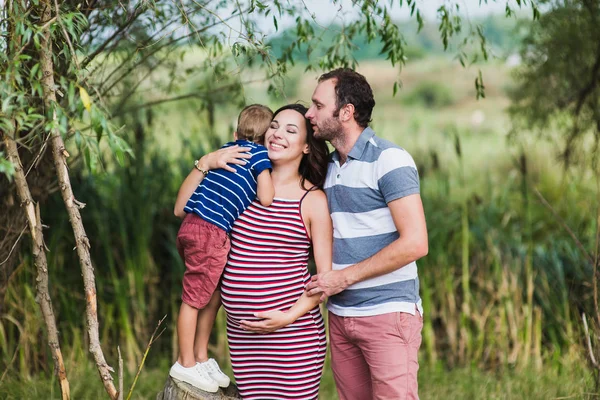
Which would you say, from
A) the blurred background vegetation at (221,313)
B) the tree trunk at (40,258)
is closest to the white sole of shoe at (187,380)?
the tree trunk at (40,258)

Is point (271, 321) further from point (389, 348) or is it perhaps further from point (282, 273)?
point (389, 348)

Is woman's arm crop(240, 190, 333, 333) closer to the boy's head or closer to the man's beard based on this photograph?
the man's beard

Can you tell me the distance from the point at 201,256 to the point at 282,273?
308 millimetres

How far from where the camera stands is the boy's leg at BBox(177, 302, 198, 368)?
2.74 meters

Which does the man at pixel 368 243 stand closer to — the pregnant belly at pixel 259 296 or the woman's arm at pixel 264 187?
the pregnant belly at pixel 259 296

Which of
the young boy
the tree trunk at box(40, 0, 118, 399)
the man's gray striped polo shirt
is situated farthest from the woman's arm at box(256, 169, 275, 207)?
the tree trunk at box(40, 0, 118, 399)

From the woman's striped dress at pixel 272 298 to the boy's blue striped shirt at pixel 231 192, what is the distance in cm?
5

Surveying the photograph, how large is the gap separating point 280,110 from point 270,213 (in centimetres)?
41

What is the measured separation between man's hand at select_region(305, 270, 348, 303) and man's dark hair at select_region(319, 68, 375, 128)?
575 mm

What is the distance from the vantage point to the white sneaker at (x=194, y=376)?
2.77m

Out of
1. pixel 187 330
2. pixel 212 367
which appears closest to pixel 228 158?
pixel 187 330

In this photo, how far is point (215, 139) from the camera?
5.10 m

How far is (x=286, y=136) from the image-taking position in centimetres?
270

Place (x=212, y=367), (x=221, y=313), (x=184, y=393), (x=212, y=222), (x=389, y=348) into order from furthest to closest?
(x=221, y=313), (x=212, y=367), (x=184, y=393), (x=212, y=222), (x=389, y=348)
